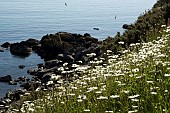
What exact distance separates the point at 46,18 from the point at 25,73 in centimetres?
5287

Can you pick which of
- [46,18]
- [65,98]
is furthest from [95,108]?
[46,18]

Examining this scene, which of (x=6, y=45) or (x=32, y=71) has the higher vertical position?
(x=6, y=45)

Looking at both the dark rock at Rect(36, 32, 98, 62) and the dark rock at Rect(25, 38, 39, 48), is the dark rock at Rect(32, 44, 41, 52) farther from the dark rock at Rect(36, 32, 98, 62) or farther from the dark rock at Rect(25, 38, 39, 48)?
the dark rock at Rect(25, 38, 39, 48)

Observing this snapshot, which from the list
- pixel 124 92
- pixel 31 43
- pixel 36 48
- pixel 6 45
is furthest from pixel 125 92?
pixel 31 43

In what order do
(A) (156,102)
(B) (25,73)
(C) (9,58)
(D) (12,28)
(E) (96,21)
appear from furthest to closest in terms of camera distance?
1. (E) (96,21)
2. (D) (12,28)
3. (C) (9,58)
4. (B) (25,73)
5. (A) (156,102)

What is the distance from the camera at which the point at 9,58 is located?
4509 cm

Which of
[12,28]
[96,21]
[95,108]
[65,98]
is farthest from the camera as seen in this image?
[96,21]

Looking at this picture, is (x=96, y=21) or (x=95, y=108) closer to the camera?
(x=95, y=108)

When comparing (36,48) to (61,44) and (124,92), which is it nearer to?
(61,44)

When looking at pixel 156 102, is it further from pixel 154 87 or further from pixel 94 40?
pixel 94 40

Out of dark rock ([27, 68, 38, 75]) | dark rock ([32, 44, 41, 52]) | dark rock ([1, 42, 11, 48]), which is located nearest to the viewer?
dark rock ([27, 68, 38, 75])

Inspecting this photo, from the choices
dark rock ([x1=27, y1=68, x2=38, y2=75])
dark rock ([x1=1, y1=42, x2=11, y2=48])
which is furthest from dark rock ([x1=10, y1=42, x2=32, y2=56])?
dark rock ([x1=27, y1=68, x2=38, y2=75])

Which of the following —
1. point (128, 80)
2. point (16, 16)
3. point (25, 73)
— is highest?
point (16, 16)

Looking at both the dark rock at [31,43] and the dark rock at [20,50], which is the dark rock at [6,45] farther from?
the dark rock at [31,43]
